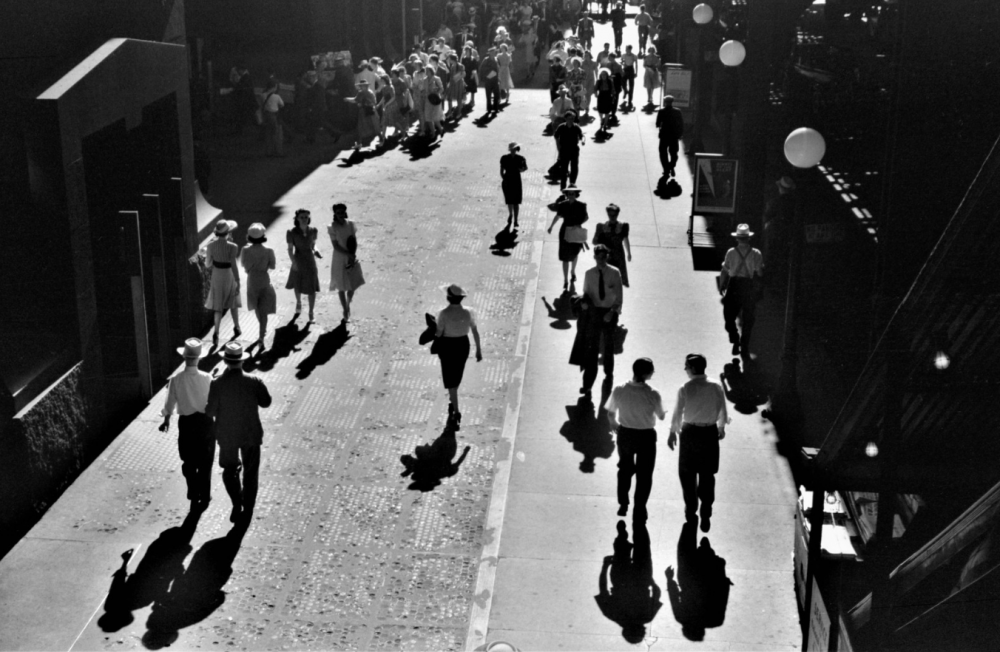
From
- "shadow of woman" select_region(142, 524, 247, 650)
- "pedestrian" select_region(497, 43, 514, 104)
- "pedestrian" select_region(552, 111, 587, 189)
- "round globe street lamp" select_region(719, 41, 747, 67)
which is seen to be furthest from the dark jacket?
"pedestrian" select_region(497, 43, 514, 104)

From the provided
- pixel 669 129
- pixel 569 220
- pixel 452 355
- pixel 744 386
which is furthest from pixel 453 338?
pixel 669 129

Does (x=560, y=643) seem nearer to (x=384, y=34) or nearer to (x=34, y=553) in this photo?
(x=34, y=553)

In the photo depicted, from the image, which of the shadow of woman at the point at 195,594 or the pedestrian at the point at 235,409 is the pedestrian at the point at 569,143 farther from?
the shadow of woman at the point at 195,594

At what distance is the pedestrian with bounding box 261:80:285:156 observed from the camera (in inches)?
1134

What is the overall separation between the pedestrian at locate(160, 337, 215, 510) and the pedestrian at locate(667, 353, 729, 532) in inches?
166

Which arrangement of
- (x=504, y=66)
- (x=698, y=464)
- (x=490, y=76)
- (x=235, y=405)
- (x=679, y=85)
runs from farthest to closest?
(x=504, y=66) → (x=490, y=76) → (x=679, y=85) → (x=235, y=405) → (x=698, y=464)

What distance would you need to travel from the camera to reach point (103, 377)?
47.9 ft

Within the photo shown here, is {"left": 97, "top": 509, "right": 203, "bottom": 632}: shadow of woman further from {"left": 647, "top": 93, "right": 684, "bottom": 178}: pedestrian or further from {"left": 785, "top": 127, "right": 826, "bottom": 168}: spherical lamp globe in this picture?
{"left": 647, "top": 93, "right": 684, "bottom": 178}: pedestrian

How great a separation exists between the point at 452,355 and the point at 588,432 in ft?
5.50

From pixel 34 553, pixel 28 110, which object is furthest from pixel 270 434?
pixel 28 110

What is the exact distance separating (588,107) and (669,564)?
967 inches

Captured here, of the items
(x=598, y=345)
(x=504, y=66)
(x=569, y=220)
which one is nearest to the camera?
(x=598, y=345)

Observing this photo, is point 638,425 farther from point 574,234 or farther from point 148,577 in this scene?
point 574,234

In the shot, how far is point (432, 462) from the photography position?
45.5 ft
